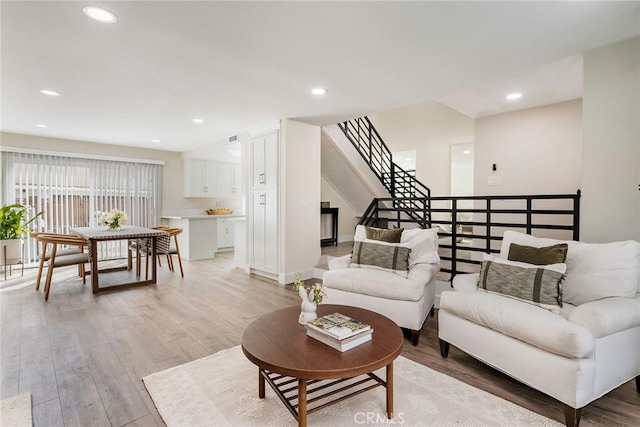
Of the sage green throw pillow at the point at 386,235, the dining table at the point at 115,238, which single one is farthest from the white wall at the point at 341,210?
the sage green throw pillow at the point at 386,235

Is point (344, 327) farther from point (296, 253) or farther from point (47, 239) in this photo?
point (47, 239)

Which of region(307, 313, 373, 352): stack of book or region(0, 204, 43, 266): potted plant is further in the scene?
region(0, 204, 43, 266): potted plant

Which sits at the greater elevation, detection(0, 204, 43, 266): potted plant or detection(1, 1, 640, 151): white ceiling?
detection(1, 1, 640, 151): white ceiling

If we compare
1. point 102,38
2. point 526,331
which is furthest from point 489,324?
point 102,38

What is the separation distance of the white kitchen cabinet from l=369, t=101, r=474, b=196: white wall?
186 inches

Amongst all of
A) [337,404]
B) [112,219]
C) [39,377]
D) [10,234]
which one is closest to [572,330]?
[337,404]

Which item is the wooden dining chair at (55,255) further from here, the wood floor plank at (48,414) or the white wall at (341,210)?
the white wall at (341,210)

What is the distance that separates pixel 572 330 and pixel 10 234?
6908mm

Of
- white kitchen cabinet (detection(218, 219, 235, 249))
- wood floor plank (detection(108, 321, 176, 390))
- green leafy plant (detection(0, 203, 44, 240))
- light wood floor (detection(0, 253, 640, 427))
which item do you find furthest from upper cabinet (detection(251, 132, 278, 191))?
green leafy plant (detection(0, 203, 44, 240))

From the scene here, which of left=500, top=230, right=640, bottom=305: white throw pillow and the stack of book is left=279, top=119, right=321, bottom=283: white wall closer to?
the stack of book

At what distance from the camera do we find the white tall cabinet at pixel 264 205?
15.3 ft

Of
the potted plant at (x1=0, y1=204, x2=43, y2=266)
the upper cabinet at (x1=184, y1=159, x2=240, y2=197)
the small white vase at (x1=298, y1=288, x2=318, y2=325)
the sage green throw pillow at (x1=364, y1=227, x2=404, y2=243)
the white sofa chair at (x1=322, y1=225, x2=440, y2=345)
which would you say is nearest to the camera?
the small white vase at (x1=298, y1=288, x2=318, y2=325)

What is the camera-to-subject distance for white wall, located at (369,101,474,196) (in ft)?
23.6

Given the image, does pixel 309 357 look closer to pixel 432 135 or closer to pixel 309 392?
pixel 309 392
